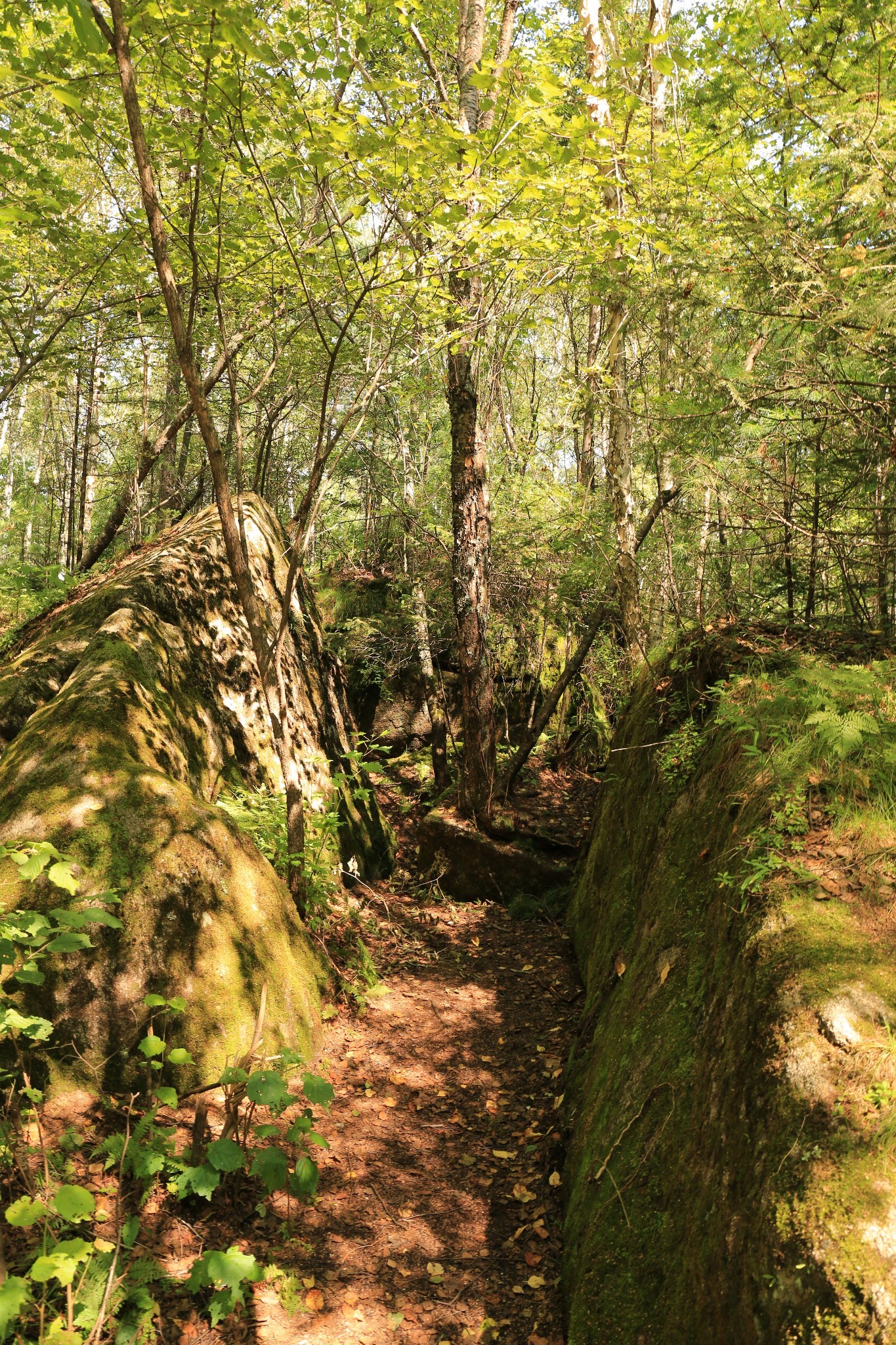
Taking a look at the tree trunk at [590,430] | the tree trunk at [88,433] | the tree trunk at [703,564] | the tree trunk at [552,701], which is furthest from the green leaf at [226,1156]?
the tree trunk at [88,433]

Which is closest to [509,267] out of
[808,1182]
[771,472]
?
[771,472]

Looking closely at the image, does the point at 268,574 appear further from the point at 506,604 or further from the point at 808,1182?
the point at 808,1182

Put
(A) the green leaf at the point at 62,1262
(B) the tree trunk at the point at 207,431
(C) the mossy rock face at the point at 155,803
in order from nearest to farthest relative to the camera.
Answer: (A) the green leaf at the point at 62,1262 → (C) the mossy rock face at the point at 155,803 → (B) the tree trunk at the point at 207,431

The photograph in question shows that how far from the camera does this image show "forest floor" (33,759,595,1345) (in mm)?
3033

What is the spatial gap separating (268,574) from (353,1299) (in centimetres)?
637

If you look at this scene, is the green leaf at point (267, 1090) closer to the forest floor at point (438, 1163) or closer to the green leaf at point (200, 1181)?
the green leaf at point (200, 1181)

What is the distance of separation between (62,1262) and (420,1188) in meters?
2.21

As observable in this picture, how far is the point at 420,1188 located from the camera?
394 centimetres

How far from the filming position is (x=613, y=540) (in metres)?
9.22

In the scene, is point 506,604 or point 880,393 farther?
point 506,604

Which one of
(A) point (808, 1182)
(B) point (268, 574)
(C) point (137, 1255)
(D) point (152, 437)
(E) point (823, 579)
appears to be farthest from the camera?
(D) point (152, 437)

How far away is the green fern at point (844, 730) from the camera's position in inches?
120

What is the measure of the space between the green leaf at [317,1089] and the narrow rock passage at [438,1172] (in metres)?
0.73

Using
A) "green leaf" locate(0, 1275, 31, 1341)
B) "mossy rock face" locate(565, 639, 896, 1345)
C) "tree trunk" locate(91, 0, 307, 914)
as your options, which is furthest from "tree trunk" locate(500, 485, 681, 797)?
"green leaf" locate(0, 1275, 31, 1341)
